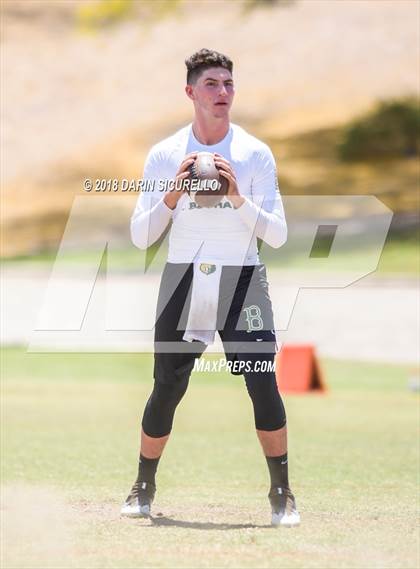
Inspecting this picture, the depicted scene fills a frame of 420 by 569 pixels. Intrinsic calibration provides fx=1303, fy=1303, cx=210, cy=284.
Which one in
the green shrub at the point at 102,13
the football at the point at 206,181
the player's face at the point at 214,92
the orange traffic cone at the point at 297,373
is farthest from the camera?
the green shrub at the point at 102,13

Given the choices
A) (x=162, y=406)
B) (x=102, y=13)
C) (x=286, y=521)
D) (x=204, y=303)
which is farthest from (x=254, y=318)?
(x=102, y=13)

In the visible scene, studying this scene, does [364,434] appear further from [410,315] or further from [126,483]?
[410,315]

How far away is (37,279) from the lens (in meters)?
33.2

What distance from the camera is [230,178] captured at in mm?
6738

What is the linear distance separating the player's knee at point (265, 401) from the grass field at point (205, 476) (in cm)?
56

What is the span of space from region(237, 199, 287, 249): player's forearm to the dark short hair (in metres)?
0.80

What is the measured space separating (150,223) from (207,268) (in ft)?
1.28

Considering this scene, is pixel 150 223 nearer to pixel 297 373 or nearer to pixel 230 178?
pixel 230 178

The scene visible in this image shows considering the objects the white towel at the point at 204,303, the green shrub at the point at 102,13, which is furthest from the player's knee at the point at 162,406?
the green shrub at the point at 102,13

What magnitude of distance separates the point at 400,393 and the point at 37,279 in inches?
741

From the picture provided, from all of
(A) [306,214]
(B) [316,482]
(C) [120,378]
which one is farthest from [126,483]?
(A) [306,214]

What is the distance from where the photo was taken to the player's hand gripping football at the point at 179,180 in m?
6.72

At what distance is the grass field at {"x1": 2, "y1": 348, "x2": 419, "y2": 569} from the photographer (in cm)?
628

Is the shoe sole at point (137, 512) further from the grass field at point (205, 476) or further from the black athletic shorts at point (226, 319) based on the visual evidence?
the black athletic shorts at point (226, 319)
